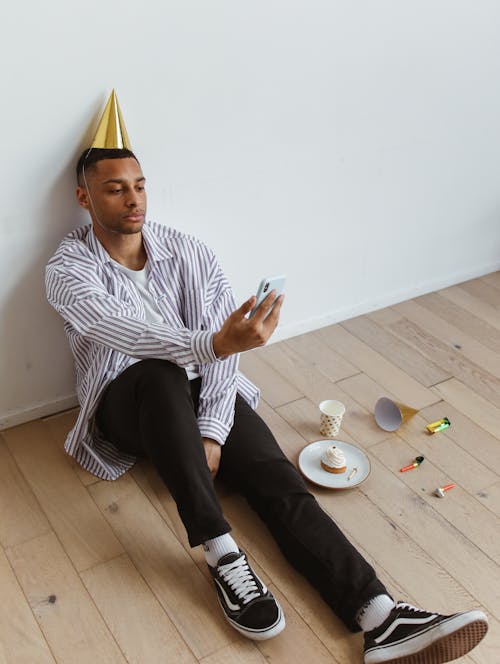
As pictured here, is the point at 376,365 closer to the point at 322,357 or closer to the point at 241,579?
the point at 322,357

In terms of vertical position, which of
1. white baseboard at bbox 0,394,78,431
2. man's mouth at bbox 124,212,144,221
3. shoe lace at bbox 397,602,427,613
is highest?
man's mouth at bbox 124,212,144,221

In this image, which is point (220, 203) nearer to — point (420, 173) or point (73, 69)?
point (73, 69)

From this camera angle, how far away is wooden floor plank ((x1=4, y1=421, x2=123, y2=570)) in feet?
5.45

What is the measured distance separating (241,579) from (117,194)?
882 mm

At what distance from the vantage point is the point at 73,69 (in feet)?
5.52

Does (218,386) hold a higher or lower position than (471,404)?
higher

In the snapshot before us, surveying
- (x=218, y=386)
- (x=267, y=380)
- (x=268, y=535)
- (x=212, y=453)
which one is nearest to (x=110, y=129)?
(x=218, y=386)

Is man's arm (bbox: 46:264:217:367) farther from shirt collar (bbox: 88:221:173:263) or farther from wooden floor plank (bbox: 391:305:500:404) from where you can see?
wooden floor plank (bbox: 391:305:500:404)

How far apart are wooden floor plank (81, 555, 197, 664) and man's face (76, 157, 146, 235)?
75 cm

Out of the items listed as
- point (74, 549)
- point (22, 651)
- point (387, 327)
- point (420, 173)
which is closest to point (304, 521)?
point (74, 549)

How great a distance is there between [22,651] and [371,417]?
3.58 ft

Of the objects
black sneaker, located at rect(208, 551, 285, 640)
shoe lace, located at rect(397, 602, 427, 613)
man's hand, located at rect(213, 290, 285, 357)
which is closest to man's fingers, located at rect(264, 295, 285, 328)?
man's hand, located at rect(213, 290, 285, 357)

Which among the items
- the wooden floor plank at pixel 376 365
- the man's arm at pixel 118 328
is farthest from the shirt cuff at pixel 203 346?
the wooden floor plank at pixel 376 365

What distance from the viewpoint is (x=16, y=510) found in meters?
1.75
